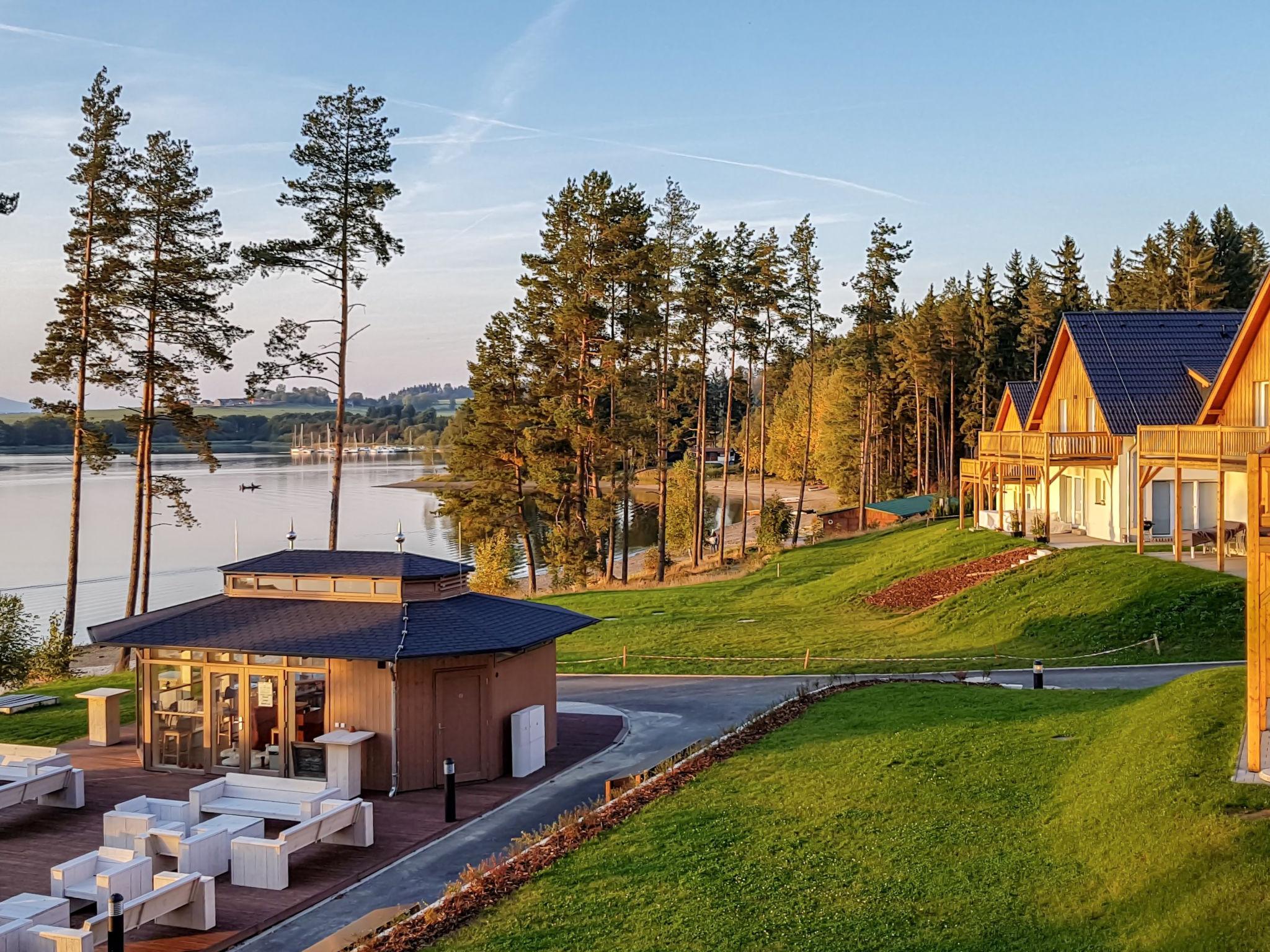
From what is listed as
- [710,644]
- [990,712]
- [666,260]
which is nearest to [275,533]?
[666,260]

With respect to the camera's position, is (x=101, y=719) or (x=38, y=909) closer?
(x=38, y=909)

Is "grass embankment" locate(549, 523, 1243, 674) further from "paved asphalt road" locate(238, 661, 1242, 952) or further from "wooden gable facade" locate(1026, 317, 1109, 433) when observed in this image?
"wooden gable facade" locate(1026, 317, 1109, 433)

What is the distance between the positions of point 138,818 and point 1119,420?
28.0 metres

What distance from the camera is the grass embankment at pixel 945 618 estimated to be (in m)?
22.4

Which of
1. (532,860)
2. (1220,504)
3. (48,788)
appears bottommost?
(48,788)

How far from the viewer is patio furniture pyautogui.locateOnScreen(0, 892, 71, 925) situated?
962 cm

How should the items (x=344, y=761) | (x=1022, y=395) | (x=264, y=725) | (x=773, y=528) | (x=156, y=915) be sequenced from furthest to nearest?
1. (x=773, y=528)
2. (x=1022, y=395)
3. (x=264, y=725)
4. (x=344, y=761)
5. (x=156, y=915)

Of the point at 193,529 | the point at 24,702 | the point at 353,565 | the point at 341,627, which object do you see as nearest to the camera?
the point at 341,627

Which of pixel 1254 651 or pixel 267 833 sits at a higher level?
pixel 1254 651

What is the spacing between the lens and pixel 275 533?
6481 cm

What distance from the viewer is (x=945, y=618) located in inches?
→ 1083

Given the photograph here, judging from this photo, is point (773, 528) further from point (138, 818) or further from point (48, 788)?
point (138, 818)

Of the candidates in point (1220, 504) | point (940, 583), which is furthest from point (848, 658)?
point (1220, 504)

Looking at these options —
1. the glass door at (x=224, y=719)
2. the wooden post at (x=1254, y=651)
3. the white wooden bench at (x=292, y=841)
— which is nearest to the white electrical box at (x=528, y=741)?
the white wooden bench at (x=292, y=841)
